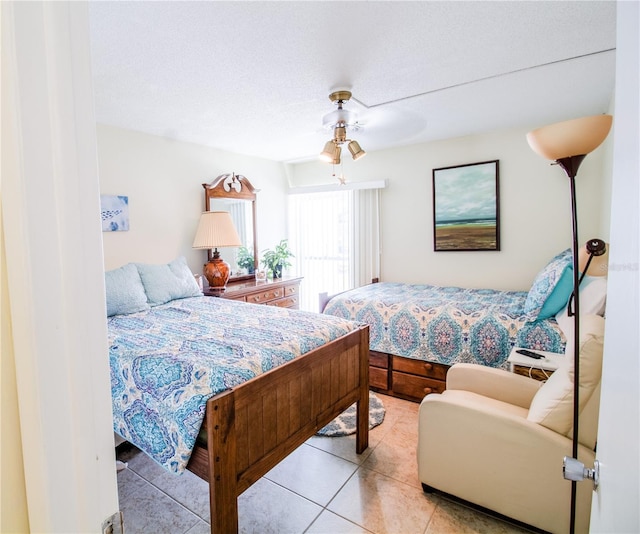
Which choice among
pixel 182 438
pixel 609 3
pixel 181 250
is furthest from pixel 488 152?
pixel 182 438

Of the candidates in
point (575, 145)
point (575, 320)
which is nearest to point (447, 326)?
point (575, 320)

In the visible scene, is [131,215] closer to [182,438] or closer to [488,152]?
[182,438]

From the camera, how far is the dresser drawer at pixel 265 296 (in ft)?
12.7

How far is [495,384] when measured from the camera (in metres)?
1.99

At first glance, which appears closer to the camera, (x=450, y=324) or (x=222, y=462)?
(x=222, y=462)

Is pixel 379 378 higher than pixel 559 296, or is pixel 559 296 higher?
pixel 559 296

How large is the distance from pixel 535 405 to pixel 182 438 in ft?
5.04

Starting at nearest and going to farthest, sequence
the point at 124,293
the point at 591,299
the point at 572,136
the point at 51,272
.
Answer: the point at 51,272
the point at 572,136
the point at 591,299
the point at 124,293

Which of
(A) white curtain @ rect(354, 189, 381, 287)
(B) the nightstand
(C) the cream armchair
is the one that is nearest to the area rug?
(C) the cream armchair

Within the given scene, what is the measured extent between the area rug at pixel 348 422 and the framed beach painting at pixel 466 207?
202 cm

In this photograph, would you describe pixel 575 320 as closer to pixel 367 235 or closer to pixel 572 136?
pixel 572 136

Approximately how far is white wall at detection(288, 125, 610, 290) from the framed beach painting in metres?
0.08

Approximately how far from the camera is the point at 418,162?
4180 millimetres

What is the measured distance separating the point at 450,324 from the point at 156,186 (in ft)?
10.1
